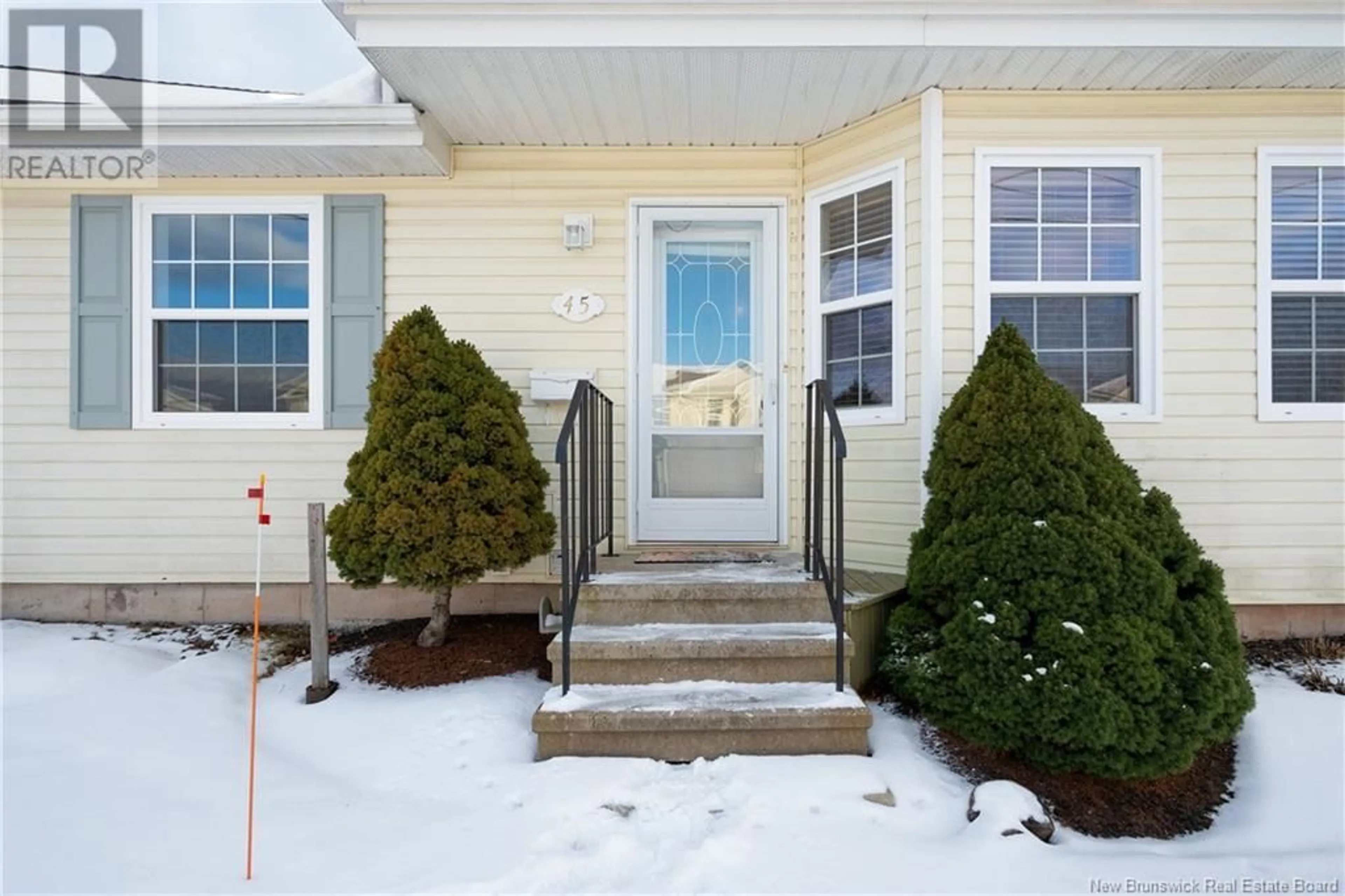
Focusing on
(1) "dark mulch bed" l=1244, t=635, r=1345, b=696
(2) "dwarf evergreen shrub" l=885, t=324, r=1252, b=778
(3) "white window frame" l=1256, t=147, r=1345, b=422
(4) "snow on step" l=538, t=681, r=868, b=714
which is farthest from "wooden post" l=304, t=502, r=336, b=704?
(3) "white window frame" l=1256, t=147, r=1345, b=422

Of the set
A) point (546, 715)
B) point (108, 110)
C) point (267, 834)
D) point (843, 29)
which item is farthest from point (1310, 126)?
point (108, 110)

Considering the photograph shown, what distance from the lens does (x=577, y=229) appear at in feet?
13.5

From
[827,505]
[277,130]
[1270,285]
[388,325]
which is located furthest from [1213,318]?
[277,130]

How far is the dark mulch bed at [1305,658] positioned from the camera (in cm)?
→ 324

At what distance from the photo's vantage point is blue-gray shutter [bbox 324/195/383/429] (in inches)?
163

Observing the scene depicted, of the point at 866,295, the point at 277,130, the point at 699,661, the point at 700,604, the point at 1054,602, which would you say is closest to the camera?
the point at 1054,602

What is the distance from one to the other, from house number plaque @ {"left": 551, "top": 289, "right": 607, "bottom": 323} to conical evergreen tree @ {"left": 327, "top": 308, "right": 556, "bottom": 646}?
77cm

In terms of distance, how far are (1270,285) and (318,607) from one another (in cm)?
481

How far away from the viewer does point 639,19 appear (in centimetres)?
310

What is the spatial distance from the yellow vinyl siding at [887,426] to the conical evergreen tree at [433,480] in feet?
5.52

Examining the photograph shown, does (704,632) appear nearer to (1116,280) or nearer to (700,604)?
(700,604)

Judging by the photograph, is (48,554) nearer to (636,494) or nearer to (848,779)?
(636,494)

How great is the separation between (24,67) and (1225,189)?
627 cm
